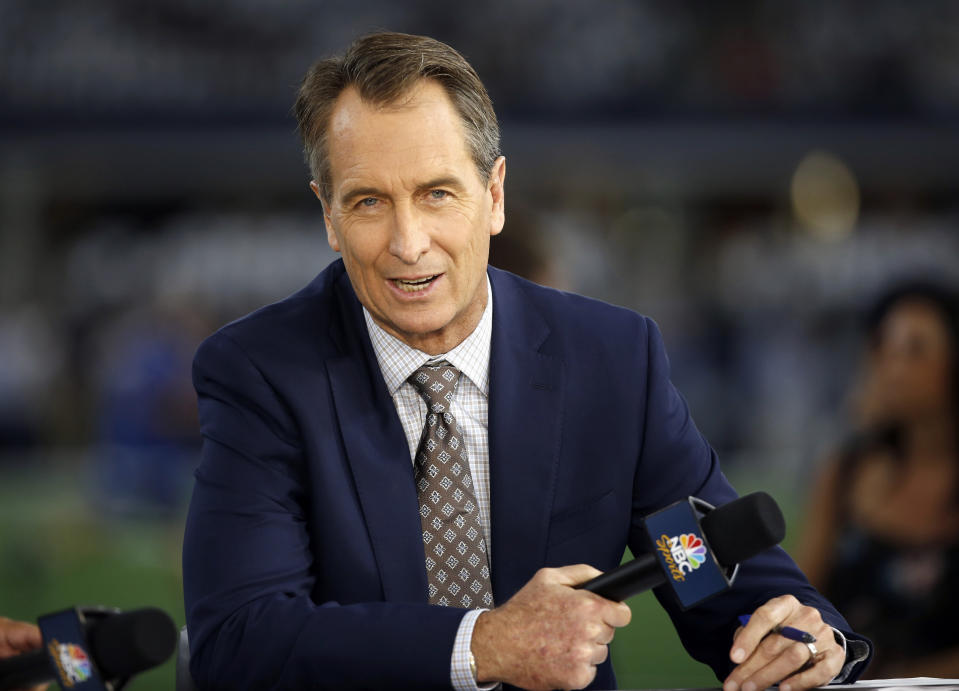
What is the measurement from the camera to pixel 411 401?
1795 mm

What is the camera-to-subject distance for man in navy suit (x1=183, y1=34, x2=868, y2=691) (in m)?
1.51

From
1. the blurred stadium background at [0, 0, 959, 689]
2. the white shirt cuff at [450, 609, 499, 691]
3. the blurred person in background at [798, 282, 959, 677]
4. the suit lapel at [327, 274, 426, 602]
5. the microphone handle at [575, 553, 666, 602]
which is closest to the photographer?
the microphone handle at [575, 553, 666, 602]

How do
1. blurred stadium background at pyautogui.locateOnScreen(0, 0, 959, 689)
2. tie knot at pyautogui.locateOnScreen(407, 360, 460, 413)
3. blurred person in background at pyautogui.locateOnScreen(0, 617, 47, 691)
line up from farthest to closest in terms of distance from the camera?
blurred stadium background at pyautogui.locateOnScreen(0, 0, 959, 689) → tie knot at pyautogui.locateOnScreen(407, 360, 460, 413) → blurred person in background at pyautogui.locateOnScreen(0, 617, 47, 691)

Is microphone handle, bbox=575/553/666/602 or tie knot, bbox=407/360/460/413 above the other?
tie knot, bbox=407/360/460/413

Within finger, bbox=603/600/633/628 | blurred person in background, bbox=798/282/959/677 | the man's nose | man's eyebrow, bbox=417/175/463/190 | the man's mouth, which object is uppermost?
man's eyebrow, bbox=417/175/463/190

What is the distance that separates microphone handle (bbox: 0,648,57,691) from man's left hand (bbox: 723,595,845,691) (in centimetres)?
83

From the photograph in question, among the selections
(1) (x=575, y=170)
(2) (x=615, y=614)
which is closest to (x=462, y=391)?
(2) (x=615, y=614)

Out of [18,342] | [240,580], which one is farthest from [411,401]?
[18,342]

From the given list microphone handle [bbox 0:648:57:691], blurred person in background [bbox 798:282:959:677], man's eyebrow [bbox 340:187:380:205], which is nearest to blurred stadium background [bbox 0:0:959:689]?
blurred person in background [bbox 798:282:959:677]

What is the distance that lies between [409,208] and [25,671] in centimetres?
74

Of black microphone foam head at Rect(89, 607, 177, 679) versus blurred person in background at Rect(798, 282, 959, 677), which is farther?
blurred person in background at Rect(798, 282, 959, 677)

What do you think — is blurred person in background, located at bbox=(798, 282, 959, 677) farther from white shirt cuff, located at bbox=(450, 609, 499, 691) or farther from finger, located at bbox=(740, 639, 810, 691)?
white shirt cuff, located at bbox=(450, 609, 499, 691)

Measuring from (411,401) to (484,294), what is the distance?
0.67 ft

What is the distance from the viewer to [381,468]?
5.61 ft
